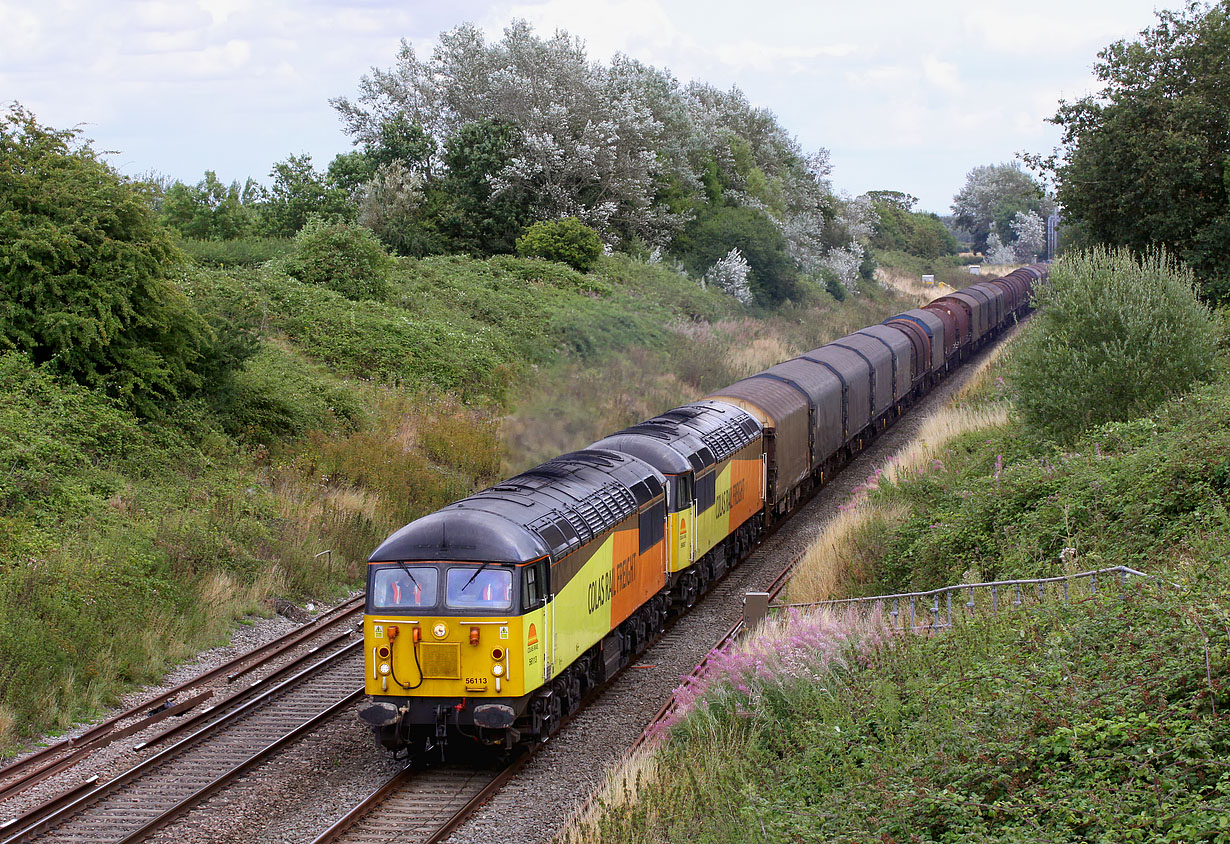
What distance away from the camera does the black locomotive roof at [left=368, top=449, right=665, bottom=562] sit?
40.0 ft

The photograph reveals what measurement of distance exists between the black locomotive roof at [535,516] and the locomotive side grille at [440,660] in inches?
37.3

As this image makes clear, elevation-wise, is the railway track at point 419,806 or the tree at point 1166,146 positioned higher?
the tree at point 1166,146

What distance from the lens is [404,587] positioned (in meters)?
12.2

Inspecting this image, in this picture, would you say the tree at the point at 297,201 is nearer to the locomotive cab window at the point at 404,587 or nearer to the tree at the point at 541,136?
the tree at the point at 541,136

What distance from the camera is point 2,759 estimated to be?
12.6m

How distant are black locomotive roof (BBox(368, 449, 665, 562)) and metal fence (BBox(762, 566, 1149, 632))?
137 inches

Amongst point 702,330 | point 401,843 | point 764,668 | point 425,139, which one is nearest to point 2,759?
point 401,843

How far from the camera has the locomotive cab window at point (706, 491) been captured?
18422mm

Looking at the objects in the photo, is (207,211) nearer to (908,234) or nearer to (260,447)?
(260,447)

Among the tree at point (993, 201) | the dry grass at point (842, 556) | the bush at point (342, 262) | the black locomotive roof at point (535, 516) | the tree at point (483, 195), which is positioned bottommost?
the dry grass at point (842, 556)

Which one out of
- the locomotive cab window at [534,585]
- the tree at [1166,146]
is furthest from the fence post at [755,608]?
the tree at [1166,146]

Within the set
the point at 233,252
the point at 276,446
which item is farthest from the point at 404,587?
the point at 233,252

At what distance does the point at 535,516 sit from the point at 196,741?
4.90 m

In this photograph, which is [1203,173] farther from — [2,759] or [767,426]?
[2,759]
